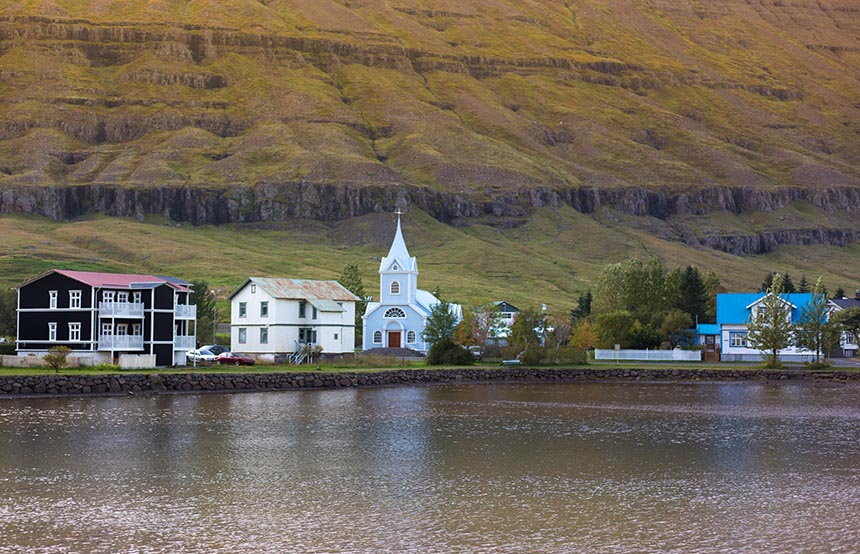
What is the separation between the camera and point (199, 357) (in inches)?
3430

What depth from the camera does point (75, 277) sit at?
7612cm

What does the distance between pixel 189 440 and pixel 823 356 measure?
74.7m

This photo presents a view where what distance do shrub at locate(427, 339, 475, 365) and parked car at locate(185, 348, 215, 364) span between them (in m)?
18.2

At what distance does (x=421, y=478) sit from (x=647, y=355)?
73.2 m

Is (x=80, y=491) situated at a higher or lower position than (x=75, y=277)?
lower

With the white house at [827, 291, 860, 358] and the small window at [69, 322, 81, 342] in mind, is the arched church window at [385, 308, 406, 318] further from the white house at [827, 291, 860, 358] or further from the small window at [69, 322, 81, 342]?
the white house at [827, 291, 860, 358]

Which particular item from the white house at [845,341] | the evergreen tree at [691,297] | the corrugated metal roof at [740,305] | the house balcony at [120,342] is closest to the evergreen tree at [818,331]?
the corrugated metal roof at [740,305]

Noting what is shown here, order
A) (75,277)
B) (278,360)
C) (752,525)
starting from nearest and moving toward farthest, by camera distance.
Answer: (752,525)
(75,277)
(278,360)

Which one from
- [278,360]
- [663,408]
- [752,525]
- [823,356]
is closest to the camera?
[752,525]

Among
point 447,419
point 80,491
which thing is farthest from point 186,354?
point 80,491

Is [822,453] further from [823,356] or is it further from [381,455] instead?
[823,356]

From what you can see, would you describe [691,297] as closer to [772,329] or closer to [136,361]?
[772,329]

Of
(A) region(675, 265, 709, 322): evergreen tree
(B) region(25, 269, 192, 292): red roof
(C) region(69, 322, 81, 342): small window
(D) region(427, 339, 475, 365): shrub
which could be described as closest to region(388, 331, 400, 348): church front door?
(D) region(427, 339, 475, 365): shrub

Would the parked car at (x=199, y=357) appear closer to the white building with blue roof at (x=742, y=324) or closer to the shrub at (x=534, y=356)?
the shrub at (x=534, y=356)
